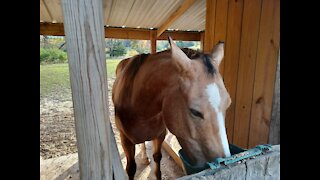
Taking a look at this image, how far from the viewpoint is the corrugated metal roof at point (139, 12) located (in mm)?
2326

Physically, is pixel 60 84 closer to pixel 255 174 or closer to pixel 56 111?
pixel 56 111

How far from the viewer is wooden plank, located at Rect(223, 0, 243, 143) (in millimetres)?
1751

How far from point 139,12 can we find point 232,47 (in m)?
1.44

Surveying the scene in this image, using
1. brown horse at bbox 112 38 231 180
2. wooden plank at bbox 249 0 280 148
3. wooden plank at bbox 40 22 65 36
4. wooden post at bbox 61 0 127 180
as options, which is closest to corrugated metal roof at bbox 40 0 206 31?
wooden plank at bbox 40 22 65 36

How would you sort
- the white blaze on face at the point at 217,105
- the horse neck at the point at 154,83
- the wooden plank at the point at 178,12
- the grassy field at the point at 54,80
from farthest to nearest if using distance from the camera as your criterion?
the grassy field at the point at 54,80 < the wooden plank at the point at 178,12 < the horse neck at the point at 154,83 < the white blaze on face at the point at 217,105

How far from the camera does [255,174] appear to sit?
2.18 ft

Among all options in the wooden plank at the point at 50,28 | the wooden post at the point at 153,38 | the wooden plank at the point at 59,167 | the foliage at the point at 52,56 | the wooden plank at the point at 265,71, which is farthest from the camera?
the foliage at the point at 52,56

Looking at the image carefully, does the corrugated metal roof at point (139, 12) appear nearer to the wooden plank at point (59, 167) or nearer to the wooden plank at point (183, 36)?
the wooden plank at point (183, 36)

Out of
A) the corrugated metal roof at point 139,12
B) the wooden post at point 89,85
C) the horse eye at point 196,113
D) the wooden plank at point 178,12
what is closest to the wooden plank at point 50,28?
the corrugated metal roof at point 139,12

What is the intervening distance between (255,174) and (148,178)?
2.12m

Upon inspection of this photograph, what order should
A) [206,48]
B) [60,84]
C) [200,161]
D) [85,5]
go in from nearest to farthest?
[85,5]
[200,161]
[206,48]
[60,84]

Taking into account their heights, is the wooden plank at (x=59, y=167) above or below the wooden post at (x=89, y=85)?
below

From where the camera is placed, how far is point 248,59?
5.80 feet
